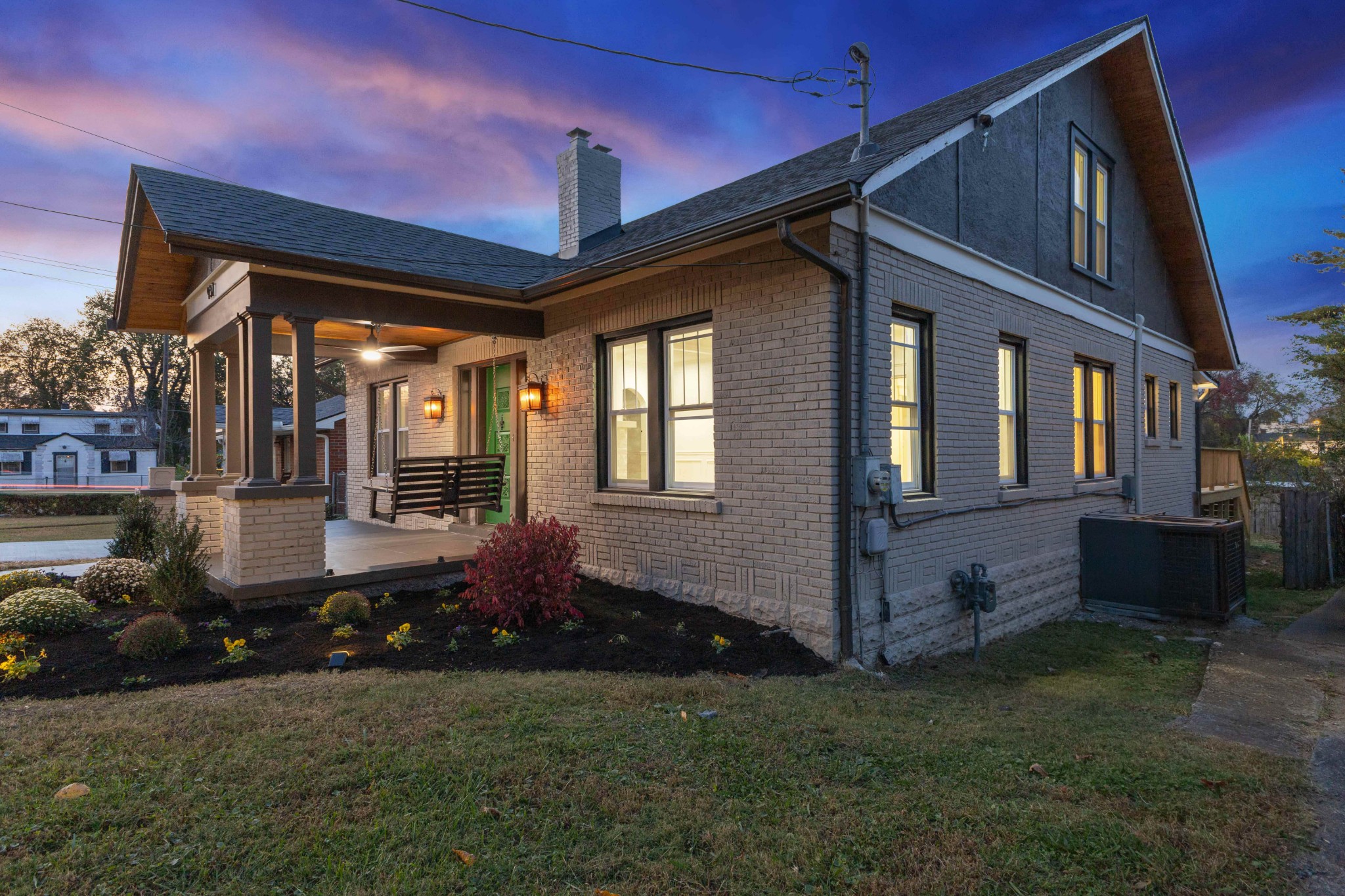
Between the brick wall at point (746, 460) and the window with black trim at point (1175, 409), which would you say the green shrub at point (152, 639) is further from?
the window with black trim at point (1175, 409)

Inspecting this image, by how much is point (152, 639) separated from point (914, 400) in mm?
6715

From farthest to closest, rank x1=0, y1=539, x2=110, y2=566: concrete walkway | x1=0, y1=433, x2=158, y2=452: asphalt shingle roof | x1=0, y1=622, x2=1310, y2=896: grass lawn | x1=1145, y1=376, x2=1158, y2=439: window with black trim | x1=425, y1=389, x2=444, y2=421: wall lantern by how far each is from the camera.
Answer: x1=0, y1=433, x2=158, y2=452: asphalt shingle roof < x1=1145, y1=376, x2=1158, y2=439: window with black trim < x1=425, y1=389, x2=444, y2=421: wall lantern < x1=0, y1=539, x2=110, y2=566: concrete walkway < x1=0, y1=622, x2=1310, y2=896: grass lawn

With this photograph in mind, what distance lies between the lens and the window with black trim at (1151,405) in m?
11.8

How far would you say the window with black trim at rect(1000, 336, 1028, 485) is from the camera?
8.22m

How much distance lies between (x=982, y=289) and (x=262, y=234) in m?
7.42

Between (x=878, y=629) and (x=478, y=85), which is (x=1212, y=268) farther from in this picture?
(x=478, y=85)

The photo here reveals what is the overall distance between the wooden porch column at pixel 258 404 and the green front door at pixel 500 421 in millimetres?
3411

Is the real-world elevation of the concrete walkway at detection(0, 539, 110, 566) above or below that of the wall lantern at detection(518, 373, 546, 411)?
Answer: below

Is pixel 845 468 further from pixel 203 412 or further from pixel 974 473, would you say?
pixel 203 412

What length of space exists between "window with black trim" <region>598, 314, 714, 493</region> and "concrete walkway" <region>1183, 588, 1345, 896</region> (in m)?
4.36

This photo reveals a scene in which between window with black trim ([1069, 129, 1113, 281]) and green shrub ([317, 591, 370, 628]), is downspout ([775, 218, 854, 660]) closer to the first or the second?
green shrub ([317, 591, 370, 628])

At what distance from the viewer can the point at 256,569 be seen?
660 centimetres

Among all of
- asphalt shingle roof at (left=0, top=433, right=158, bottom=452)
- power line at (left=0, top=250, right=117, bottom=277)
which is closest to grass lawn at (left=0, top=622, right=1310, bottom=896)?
power line at (left=0, top=250, right=117, bottom=277)

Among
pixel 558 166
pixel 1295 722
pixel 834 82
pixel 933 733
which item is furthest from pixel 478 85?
pixel 1295 722
